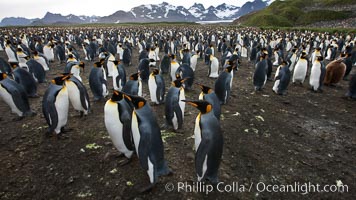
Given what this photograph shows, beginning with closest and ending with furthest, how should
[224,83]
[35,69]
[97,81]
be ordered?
[224,83] < [97,81] < [35,69]

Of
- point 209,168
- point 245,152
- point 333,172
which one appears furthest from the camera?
point 245,152

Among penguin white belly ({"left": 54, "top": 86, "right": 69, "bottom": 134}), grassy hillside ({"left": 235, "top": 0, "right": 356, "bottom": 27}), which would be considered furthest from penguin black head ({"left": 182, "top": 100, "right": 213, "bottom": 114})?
grassy hillside ({"left": 235, "top": 0, "right": 356, "bottom": 27})

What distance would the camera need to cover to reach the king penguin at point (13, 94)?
18.0ft

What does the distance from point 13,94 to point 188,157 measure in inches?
178

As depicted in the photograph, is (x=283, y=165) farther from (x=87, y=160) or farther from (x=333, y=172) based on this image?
(x=87, y=160)

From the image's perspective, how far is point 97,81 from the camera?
6.97 meters

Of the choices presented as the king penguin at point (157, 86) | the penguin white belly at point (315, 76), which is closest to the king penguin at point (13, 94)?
the king penguin at point (157, 86)

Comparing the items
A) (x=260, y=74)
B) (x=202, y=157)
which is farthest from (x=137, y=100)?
(x=260, y=74)

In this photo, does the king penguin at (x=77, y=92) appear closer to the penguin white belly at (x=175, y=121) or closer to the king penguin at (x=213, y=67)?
the penguin white belly at (x=175, y=121)

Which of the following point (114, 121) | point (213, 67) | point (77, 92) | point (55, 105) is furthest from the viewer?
point (213, 67)

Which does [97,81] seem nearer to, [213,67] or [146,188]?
[146,188]

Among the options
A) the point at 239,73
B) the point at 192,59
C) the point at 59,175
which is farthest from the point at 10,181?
the point at 239,73

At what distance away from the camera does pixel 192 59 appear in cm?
1188

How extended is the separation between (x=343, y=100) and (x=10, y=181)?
32.4ft
